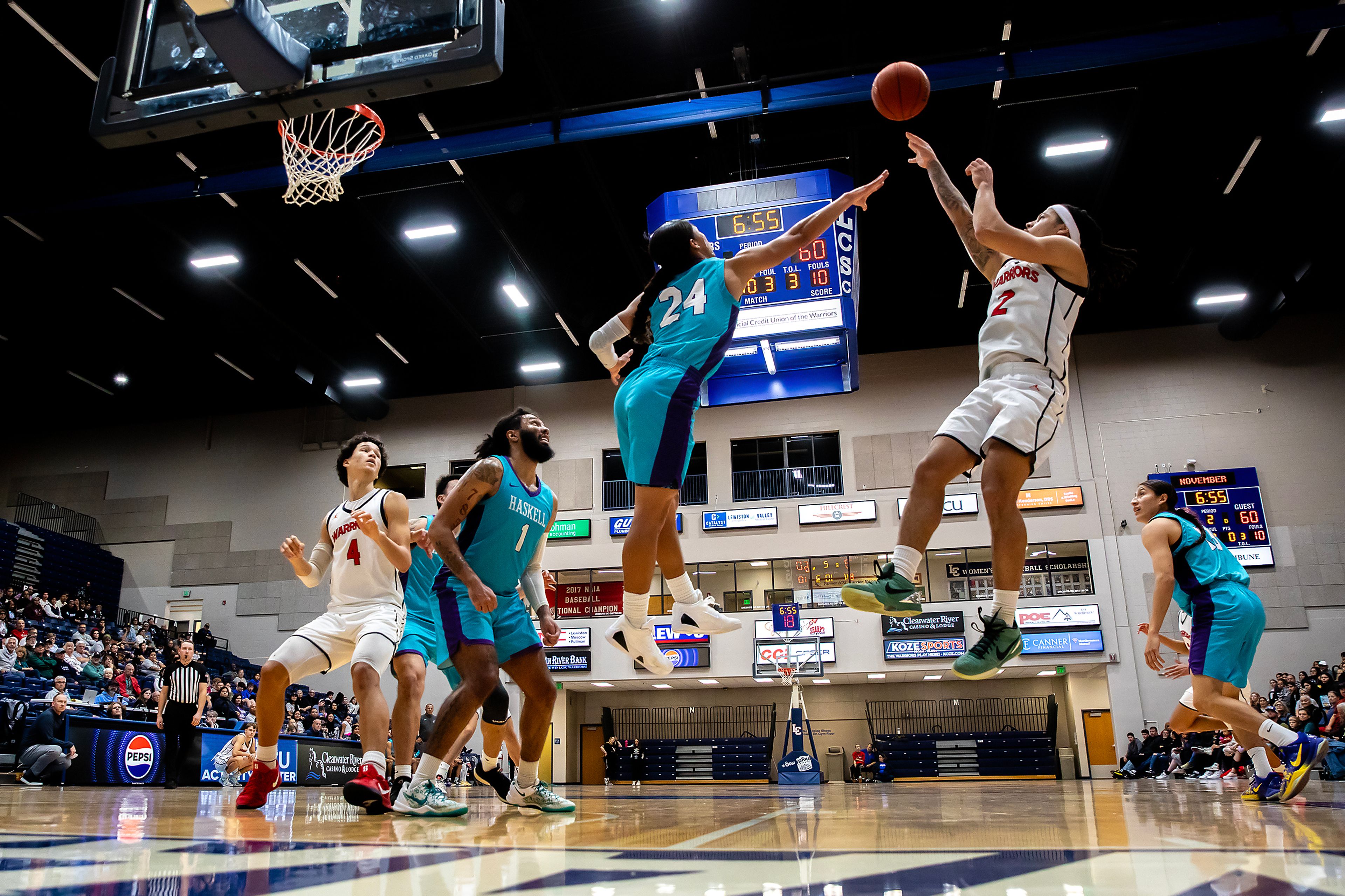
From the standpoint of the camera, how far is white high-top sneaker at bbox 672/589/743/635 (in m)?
4.23

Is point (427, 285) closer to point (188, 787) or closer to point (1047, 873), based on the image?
point (188, 787)

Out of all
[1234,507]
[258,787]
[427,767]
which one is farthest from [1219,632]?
[1234,507]

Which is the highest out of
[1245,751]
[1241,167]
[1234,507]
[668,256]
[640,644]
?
[1241,167]

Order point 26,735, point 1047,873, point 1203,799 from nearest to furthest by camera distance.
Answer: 1. point 1047,873
2. point 1203,799
3. point 26,735

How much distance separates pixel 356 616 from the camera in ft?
14.7

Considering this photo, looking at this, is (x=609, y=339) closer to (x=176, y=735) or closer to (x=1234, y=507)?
(x=176, y=735)

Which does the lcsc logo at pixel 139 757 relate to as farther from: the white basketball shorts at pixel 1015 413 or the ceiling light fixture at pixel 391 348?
the ceiling light fixture at pixel 391 348

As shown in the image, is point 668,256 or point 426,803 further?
point 668,256

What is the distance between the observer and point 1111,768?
2019cm

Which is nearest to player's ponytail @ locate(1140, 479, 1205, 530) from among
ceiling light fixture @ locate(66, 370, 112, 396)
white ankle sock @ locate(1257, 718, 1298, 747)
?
white ankle sock @ locate(1257, 718, 1298, 747)

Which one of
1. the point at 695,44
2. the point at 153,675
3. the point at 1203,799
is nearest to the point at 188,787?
the point at 153,675

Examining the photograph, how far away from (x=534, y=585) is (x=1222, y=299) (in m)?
20.8

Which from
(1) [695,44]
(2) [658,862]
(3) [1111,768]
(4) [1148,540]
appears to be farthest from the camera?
(3) [1111,768]

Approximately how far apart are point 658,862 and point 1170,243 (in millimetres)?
19777
